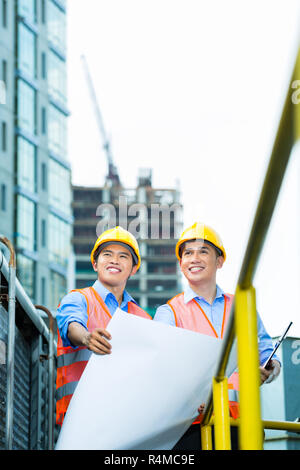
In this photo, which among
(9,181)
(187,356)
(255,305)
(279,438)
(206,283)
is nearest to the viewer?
(255,305)

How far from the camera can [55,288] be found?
120 feet

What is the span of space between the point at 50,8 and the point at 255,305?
129 ft

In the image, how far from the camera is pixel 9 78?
3344 centimetres

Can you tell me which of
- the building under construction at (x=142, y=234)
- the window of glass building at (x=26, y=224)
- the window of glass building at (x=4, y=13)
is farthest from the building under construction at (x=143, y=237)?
the window of glass building at (x=4, y=13)

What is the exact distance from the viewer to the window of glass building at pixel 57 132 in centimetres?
3734

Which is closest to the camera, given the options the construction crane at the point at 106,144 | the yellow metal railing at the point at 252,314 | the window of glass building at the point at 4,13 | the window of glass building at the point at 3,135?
the yellow metal railing at the point at 252,314

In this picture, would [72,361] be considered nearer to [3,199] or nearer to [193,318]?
[193,318]

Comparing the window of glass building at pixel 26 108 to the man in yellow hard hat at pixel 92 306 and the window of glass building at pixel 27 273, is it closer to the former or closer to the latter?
the window of glass building at pixel 27 273

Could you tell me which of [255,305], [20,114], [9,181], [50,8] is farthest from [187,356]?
[50,8]

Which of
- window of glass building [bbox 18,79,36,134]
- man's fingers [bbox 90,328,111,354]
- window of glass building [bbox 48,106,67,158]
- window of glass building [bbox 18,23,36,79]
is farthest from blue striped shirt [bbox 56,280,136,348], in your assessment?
window of glass building [bbox 48,106,67,158]

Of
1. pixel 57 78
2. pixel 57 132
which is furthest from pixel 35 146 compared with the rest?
pixel 57 78

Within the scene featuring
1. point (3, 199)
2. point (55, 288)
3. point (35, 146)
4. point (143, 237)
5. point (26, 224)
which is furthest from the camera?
point (143, 237)

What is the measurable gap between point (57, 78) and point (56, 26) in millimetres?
2531
